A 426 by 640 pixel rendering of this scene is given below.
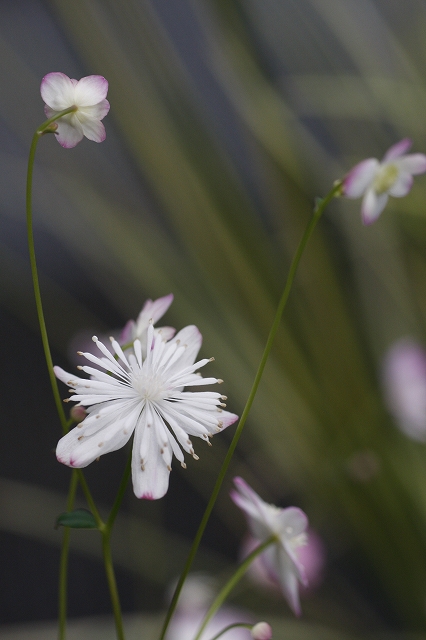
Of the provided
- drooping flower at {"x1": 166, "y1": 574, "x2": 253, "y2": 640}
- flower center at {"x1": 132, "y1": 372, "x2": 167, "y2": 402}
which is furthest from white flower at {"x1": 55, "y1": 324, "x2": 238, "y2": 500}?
drooping flower at {"x1": 166, "y1": 574, "x2": 253, "y2": 640}

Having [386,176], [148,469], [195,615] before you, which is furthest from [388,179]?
[195,615]

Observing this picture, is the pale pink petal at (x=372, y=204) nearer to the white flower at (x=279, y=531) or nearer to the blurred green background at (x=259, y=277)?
the white flower at (x=279, y=531)

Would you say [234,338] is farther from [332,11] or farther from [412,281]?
[332,11]

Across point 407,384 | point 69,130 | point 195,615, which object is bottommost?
point 195,615

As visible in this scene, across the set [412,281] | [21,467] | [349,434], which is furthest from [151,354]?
[21,467]

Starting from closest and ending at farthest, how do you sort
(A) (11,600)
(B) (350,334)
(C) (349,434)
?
(C) (349,434) → (B) (350,334) → (A) (11,600)

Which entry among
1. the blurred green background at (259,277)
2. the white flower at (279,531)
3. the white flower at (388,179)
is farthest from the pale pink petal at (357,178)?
the blurred green background at (259,277)

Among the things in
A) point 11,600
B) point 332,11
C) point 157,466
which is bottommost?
point 11,600

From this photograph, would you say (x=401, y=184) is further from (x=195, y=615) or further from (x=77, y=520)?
(x=195, y=615)
